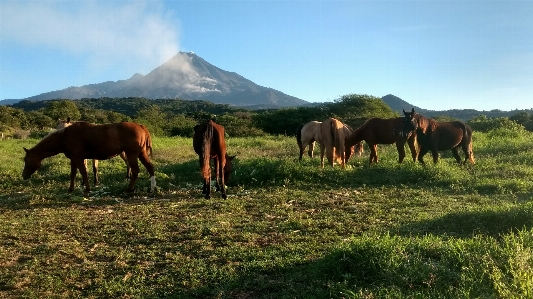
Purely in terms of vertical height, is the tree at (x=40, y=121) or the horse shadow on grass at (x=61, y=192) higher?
the tree at (x=40, y=121)

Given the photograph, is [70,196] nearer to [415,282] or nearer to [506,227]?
[415,282]

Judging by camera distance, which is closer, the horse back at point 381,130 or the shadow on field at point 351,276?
the shadow on field at point 351,276

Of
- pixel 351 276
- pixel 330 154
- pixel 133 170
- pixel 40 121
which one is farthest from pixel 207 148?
pixel 40 121

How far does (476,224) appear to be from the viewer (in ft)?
18.0

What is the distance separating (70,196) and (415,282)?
24.6ft

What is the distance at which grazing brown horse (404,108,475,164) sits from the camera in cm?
1144

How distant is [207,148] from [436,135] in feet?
24.4

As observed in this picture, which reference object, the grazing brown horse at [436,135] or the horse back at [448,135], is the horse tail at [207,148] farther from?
the horse back at [448,135]

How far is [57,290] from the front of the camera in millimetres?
3932

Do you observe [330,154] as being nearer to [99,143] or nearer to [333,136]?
[333,136]

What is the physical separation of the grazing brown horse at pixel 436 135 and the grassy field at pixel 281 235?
1.38 metres

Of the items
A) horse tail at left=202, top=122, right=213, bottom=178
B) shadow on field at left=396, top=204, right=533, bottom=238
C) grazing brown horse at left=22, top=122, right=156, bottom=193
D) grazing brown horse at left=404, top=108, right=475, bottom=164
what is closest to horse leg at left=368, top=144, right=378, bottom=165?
grazing brown horse at left=404, top=108, right=475, bottom=164

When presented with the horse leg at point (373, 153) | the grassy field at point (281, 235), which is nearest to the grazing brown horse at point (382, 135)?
the horse leg at point (373, 153)

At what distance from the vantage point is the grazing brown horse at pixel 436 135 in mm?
11438
